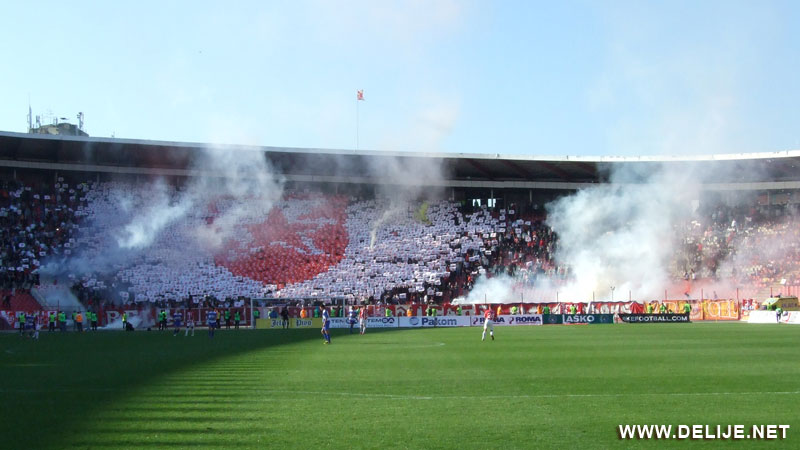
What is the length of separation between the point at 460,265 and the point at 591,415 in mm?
47412

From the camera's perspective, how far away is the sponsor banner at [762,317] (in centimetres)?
4700

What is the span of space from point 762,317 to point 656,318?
231 inches

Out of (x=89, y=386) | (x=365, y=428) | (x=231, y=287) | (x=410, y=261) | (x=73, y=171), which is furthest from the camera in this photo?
(x=73, y=171)

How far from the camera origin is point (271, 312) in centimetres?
5162

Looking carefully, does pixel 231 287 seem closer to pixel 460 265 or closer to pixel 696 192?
pixel 460 265

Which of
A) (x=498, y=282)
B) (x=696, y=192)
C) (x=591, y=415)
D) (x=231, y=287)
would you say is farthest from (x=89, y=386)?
(x=696, y=192)

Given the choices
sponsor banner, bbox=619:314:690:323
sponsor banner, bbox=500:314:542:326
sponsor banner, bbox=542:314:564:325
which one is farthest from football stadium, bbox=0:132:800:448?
sponsor banner, bbox=542:314:564:325

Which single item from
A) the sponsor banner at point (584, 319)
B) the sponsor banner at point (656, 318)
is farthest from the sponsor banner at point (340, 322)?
the sponsor banner at point (656, 318)

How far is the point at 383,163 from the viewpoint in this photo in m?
67.4

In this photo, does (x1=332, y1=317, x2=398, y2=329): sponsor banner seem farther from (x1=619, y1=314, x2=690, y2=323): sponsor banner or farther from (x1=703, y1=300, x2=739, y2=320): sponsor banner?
(x1=703, y1=300, x2=739, y2=320): sponsor banner

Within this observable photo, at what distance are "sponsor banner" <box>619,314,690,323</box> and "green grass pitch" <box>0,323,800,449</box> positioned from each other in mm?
23017

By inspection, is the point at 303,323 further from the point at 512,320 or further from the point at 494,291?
the point at 494,291

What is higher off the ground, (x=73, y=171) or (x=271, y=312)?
(x=73, y=171)

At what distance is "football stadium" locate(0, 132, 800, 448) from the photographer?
3119 cm
